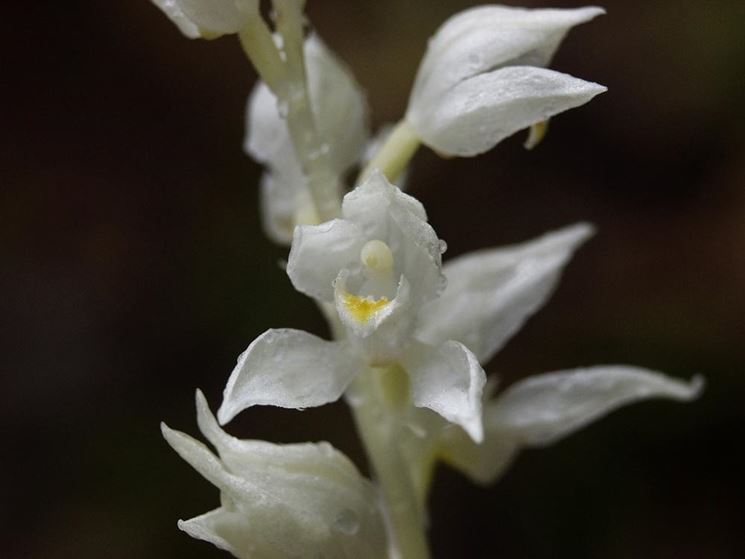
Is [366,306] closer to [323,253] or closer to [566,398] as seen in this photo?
[323,253]

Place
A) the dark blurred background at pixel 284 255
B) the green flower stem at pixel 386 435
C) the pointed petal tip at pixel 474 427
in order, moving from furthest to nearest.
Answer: the dark blurred background at pixel 284 255 → the green flower stem at pixel 386 435 → the pointed petal tip at pixel 474 427

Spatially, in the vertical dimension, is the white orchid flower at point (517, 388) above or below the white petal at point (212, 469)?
below

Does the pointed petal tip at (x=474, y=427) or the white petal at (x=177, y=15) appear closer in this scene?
the pointed petal tip at (x=474, y=427)

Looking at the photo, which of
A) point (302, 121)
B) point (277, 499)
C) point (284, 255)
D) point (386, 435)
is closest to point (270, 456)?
point (277, 499)

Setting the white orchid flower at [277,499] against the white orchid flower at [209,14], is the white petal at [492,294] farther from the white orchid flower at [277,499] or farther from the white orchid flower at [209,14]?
the white orchid flower at [209,14]

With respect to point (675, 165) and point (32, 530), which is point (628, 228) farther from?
point (32, 530)

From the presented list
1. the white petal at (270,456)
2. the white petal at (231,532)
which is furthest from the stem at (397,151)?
the white petal at (231,532)

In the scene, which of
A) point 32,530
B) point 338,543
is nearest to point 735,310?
point 32,530
